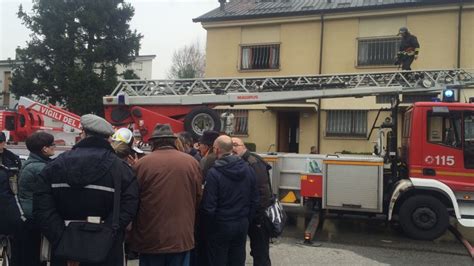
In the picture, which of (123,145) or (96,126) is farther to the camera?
(123,145)

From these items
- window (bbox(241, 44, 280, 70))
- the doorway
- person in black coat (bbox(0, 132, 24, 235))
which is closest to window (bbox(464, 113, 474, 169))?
person in black coat (bbox(0, 132, 24, 235))

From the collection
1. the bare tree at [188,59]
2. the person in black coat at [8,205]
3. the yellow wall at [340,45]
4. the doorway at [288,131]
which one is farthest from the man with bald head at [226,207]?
the bare tree at [188,59]

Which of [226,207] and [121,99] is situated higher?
[121,99]

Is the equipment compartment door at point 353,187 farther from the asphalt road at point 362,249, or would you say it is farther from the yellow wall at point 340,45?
the yellow wall at point 340,45

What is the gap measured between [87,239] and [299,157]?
6448 millimetres

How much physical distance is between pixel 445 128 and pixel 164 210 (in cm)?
642

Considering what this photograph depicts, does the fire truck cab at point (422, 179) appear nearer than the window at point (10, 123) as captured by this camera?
Yes

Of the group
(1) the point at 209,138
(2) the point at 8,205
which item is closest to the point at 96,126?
(2) the point at 8,205

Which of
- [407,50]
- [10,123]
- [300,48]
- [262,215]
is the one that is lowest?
[262,215]

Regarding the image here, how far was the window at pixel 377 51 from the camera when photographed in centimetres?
1814

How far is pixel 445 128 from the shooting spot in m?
8.23

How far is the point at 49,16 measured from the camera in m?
23.5

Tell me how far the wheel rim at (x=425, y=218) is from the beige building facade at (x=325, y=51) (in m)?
9.86

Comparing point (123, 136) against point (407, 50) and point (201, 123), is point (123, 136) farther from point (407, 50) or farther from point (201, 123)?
point (407, 50)
